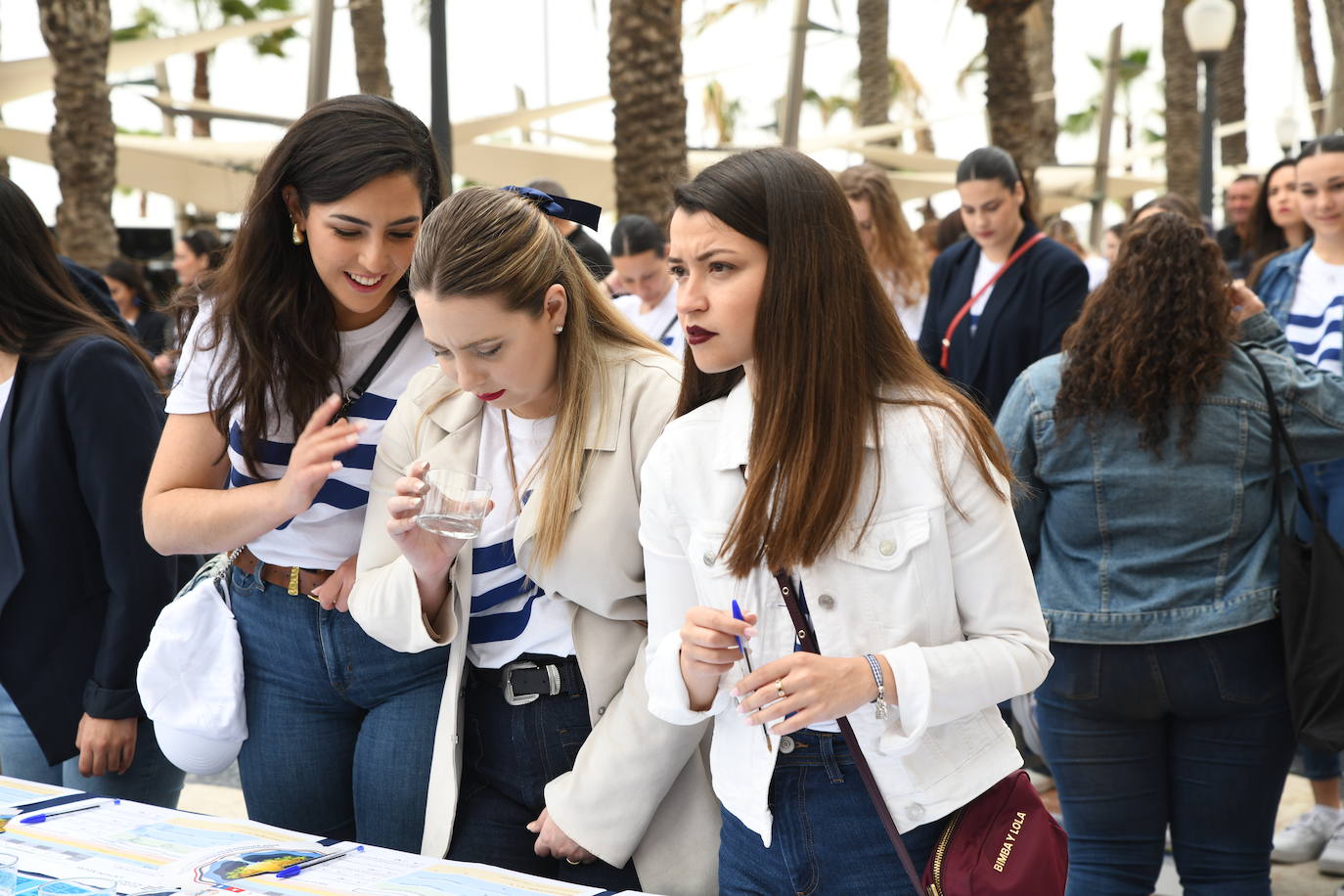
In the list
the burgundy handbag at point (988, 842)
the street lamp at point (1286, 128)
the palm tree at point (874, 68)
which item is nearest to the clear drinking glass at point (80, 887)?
the burgundy handbag at point (988, 842)

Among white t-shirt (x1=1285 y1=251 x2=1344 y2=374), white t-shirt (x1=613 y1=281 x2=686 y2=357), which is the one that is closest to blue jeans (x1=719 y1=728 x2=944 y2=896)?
white t-shirt (x1=1285 y1=251 x2=1344 y2=374)

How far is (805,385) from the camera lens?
71.4 inches

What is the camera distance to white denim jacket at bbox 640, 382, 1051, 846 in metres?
1.77

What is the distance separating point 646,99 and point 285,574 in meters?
7.39

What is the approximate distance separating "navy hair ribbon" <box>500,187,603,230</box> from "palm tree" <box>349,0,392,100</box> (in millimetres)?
13692

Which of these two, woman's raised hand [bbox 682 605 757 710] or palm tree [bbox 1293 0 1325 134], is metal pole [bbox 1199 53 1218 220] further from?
palm tree [bbox 1293 0 1325 134]

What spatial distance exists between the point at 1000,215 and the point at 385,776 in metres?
3.60

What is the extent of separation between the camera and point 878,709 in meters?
1.70

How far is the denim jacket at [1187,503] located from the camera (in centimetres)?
290

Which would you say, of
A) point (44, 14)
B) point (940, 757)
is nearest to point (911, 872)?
point (940, 757)

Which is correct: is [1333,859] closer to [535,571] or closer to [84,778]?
[535,571]

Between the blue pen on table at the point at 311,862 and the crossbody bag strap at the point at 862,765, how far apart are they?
777 mm

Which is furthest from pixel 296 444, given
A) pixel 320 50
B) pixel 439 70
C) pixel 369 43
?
pixel 369 43

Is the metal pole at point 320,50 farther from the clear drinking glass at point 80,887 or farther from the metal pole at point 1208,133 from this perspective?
the metal pole at point 1208,133
